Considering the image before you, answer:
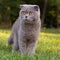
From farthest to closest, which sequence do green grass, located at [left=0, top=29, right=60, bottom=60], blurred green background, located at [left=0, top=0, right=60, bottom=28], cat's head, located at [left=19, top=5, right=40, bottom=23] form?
blurred green background, located at [left=0, top=0, right=60, bottom=28]
cat's head, located at [left=19, top=5, right=40, bottom=23]
green grass, located at [left=0, top=29, right=60, bottom=60]

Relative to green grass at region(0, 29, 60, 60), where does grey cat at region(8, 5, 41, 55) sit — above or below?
above

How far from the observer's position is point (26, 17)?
6426mm

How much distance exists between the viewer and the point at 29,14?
6.52m

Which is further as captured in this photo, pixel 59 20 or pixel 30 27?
pixel 59 20

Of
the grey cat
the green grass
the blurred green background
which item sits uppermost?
the grey cat

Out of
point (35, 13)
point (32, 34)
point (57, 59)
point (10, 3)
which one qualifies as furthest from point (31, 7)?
point (10, 3)

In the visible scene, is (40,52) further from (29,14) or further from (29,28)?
(29,14)

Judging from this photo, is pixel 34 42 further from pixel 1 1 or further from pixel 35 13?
pixel 1 1

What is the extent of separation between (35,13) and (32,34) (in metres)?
0.52

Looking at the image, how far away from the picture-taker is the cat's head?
648 centimetres

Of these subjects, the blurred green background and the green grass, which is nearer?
the green grass

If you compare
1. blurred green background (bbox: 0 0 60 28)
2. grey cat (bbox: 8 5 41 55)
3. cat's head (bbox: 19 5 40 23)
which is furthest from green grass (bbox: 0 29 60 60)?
blurred green background (bbox: 0 0 60 28)

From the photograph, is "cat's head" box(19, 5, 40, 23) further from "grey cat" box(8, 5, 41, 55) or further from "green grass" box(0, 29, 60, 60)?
"green grass" box(0, 29, 60, 60)

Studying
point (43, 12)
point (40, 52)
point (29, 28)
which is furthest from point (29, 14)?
point (43, 12)
